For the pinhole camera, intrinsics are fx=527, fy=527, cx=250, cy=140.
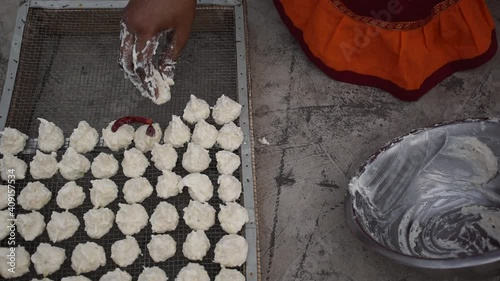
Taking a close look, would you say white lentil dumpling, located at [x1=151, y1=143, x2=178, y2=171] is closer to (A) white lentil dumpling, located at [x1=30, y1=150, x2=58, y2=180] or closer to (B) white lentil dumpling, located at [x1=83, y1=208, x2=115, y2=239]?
(B) white lentil dumpling, located at [x1=83, y1=208, x2=115, y2=239]

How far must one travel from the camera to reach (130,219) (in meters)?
2.34

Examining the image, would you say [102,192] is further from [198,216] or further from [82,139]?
[198,216]

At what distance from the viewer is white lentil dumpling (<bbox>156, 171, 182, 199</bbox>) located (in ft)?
7.99

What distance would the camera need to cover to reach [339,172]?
8.81ft

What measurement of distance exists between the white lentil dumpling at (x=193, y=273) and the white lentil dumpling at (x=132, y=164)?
1.73 ft

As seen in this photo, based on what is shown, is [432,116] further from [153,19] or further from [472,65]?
[153,19]

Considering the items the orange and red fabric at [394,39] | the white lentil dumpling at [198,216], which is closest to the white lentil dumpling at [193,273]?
the white lentil dumpling at [198,216]

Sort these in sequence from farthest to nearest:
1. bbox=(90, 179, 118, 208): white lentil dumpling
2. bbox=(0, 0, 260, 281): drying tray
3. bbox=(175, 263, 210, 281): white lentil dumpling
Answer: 1. bbox=(0, 0, 260, 281): drying tray
2. bbox=(90, 179, 118, 208): white lentil dumpling
3. bbox=(175, 263, 210, 281): white lentil dumpling

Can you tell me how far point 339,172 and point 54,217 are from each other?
1.38 m

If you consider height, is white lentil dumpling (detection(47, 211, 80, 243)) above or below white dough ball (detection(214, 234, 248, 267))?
below

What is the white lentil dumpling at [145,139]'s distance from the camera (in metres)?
2.57

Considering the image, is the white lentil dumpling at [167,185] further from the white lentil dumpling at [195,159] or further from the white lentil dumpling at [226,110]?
the white lentil dumpling at [226,110]

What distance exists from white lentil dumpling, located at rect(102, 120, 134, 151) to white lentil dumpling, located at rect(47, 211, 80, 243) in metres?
0.40

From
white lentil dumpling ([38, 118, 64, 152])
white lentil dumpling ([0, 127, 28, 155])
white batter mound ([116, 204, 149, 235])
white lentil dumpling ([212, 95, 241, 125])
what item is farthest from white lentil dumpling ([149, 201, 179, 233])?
white lentil dumpling ([0, 127, 28, 155])
